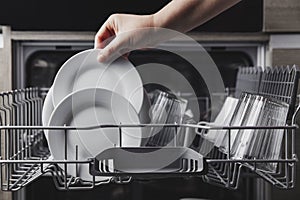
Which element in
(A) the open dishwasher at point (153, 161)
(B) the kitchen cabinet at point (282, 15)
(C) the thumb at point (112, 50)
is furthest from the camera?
(B) the kitchen cabinet at point (282, 15)

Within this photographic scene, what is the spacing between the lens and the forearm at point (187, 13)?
807mm

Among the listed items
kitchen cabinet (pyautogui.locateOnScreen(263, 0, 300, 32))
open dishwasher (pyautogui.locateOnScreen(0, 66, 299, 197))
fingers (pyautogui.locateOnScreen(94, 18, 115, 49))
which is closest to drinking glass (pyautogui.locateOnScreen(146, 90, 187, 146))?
open dishwasher (pyautogui.locateOnScreen(0, 66, 299, 197))

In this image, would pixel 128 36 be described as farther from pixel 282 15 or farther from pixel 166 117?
pixel 282 15

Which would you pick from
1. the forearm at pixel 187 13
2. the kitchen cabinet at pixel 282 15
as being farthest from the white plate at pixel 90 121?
the kitchen cabinet at pixel 282 15

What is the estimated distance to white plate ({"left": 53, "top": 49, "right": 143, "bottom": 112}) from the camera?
2.91ft

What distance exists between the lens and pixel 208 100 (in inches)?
50.5

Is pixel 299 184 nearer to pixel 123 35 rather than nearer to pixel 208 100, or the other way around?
pixel 208 100

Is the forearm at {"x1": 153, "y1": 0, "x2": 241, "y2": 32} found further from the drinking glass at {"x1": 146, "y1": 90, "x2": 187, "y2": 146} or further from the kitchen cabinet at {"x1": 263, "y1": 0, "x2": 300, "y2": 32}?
the kitchen cabinet at {"x1": 263, "y1": 0, "x2": 300, "y2": 32}

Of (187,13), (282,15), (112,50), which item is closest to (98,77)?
(112,50)

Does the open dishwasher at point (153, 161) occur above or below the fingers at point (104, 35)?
below

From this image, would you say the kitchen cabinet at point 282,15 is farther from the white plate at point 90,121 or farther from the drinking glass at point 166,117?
the white plate at point 90,121

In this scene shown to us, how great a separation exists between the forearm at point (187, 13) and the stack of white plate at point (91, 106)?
0.09 meters

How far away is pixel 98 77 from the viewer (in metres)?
0.90

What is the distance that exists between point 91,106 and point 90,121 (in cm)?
2
